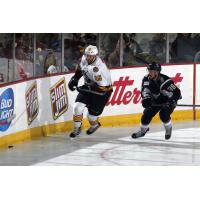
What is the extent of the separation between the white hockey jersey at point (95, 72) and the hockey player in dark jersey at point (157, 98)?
43cm

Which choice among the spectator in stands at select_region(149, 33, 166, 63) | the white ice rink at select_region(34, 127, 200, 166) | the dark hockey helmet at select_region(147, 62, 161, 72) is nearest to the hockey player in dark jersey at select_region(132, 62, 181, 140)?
the dark hockey helmet at select_region(147, 62, 161, 72)

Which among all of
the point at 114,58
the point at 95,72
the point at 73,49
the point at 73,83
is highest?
the point at 73,49

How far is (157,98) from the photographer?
826 centimetres

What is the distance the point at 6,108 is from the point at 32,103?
431 millimetres

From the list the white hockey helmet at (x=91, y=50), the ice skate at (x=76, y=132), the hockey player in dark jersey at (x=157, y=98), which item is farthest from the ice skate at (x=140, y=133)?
the white hockey helmet at (x=91, y=50)

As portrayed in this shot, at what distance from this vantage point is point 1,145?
823 cm

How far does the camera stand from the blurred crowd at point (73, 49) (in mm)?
8359

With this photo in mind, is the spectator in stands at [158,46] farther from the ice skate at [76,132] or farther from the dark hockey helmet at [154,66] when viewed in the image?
the ice skate at [76,132]

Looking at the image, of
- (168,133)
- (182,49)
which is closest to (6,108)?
(168,133)

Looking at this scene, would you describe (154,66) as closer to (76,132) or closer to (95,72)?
(95,72)

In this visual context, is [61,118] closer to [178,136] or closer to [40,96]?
[40,96]

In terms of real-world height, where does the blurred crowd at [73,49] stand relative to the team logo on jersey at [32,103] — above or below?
above

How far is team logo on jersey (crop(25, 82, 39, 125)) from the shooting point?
28.2ft

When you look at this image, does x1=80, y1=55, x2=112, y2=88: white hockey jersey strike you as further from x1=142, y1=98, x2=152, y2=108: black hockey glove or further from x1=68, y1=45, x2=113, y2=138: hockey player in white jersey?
x1=142, y1=98, x2=152, y2=108: black hockey glove
